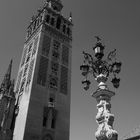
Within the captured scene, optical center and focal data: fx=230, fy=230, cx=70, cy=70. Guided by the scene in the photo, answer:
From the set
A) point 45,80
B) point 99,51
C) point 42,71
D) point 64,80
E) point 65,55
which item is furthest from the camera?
point 65,55

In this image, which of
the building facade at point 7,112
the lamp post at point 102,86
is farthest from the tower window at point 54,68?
the lamp post at point 102,86

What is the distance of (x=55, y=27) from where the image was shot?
1703 inches

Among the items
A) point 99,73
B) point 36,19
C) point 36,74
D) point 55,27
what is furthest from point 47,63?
point 99,73

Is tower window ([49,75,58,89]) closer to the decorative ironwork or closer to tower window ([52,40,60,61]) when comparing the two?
tower window ([52,40,60,61])

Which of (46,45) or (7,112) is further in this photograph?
(46,45)

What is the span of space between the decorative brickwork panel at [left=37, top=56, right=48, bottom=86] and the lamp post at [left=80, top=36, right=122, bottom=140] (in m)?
22.9

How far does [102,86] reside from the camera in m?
9.34

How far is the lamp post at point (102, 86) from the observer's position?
320 inches

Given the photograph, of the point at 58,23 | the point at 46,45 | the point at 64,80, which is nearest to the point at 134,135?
the point at 64,80

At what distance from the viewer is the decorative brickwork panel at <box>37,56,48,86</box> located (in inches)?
1342

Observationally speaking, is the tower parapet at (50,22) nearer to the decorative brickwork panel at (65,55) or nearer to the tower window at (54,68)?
Answer: the decorative brickwork panel at (65,55)

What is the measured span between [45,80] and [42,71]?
161cm

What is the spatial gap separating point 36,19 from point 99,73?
39171 millimetres

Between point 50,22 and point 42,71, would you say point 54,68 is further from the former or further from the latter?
point 50,22
